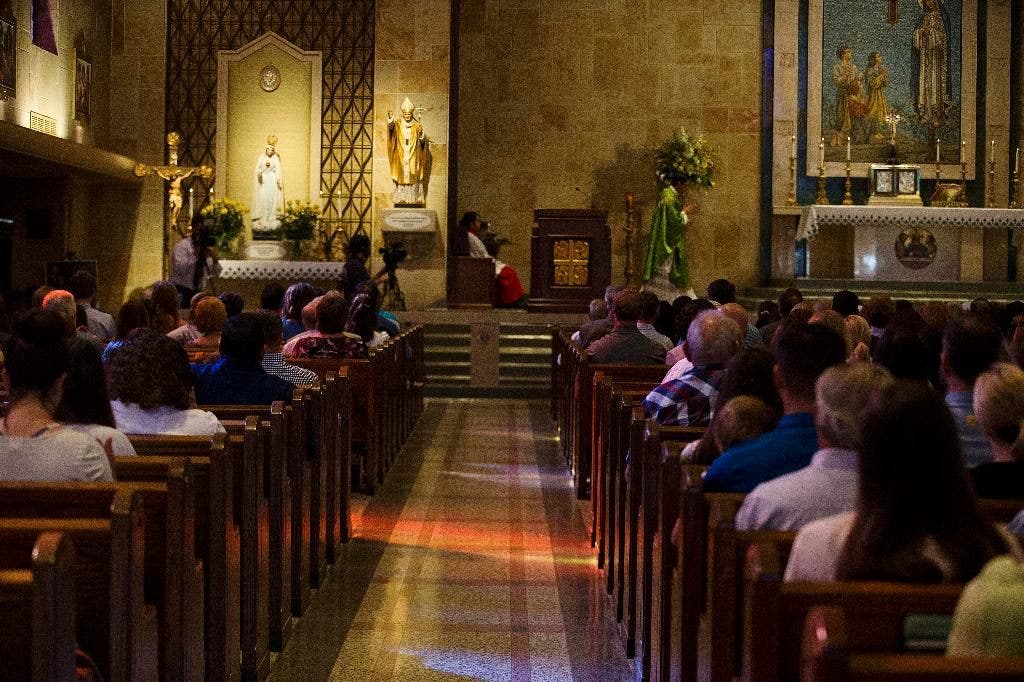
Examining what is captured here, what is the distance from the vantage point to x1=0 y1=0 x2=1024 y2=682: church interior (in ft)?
9.85

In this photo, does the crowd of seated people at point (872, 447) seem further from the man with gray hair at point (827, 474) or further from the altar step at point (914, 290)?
the altar step at point (914, 290)

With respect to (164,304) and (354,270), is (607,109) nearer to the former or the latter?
(354,270)

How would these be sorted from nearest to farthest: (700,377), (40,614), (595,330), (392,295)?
(40,614), (700,377), (595,330), (392,295)

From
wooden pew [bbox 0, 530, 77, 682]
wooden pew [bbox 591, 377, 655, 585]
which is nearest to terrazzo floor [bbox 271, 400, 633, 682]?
wooden pew [bbox 591, 377, 655, 585]

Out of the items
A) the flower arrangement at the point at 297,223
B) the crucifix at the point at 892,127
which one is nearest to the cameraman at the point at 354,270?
the flower arrangement at the point at 297,223

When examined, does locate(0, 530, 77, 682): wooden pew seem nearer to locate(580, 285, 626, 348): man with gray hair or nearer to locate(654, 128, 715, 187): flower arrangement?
locate(580, 285, 626, 348): man with gray hair

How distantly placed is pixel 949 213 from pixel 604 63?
4919mm

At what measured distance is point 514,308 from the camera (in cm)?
1689

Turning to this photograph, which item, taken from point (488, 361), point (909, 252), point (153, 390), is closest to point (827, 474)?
point (153, 390)

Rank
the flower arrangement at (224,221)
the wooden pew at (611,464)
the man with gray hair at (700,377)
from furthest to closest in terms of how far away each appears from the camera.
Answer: the flower arrangement at (224,221) < the wooden pew at (611,464) < the man with gray hair at (700,377)

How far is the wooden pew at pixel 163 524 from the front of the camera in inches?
125

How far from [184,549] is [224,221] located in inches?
515

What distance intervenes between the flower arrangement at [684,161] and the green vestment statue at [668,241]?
361 millimetres

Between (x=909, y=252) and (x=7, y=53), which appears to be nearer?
(x=7, y=53)
